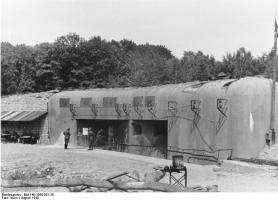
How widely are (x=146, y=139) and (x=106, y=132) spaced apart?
5.60 m

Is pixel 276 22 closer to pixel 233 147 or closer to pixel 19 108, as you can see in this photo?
pixel 233 147

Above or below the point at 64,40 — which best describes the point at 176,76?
below

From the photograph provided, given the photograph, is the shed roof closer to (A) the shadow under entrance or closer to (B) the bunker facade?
(B) the bunker facade

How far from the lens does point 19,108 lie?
1538 inches

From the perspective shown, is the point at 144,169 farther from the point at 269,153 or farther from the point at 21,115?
the point at 21,115

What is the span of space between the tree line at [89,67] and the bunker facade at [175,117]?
808 inches

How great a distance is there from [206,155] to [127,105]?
Result: 8661mm

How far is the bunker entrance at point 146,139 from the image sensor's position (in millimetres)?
30047

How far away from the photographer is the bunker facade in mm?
22141

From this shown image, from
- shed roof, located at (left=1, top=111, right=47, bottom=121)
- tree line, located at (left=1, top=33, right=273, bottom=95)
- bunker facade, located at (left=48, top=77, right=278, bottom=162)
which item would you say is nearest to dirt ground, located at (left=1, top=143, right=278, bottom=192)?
bunker facade, located at (left=48, top=77, right=278, bottom=162)

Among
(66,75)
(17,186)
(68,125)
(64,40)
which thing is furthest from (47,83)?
(17,186)

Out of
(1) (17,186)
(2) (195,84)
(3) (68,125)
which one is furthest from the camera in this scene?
(3) (68,125)

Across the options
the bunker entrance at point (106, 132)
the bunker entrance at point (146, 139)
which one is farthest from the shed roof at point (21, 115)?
the bunker entrance at point (146, 139)

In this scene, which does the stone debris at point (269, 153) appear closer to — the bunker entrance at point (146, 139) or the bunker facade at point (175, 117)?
the bunker facade at point (175, 117)
